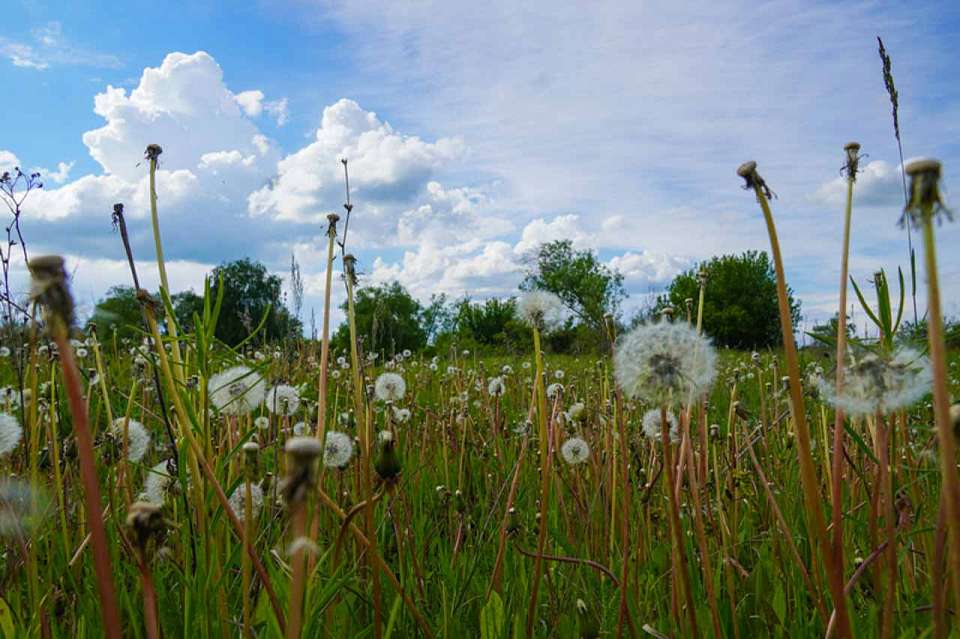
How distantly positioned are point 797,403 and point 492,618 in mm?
1019

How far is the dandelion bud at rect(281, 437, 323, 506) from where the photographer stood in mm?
602

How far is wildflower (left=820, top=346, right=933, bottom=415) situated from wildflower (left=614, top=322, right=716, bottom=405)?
0.88ft

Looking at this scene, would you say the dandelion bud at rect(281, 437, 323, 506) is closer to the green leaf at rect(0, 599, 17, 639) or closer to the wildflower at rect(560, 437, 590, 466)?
the green leaf at rect(0, 599, 17, 639)

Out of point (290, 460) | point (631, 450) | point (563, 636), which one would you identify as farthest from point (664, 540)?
point (290, 460)

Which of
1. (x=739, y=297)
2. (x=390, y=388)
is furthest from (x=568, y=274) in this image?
(x=390, y=388)

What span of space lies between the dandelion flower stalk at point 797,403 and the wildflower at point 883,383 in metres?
0.31

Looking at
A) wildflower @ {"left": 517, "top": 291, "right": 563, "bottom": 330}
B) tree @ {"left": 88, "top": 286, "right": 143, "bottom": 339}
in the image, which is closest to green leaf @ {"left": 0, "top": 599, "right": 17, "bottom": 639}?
tree @ {"left": 88, "top": 286, "right": 143, "bottom": 339}

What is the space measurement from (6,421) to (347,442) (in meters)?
1.01

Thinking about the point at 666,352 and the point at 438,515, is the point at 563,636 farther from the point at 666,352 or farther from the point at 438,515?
the point at 438,515

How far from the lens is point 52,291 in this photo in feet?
2.28

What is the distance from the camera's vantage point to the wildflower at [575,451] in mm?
2826

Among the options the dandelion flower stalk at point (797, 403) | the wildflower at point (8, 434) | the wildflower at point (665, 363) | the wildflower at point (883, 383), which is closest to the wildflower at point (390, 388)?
the wildflower at point (8, 434)

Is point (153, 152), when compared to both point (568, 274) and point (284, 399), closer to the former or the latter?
point (284, 399)

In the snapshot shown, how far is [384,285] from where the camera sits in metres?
69.1
